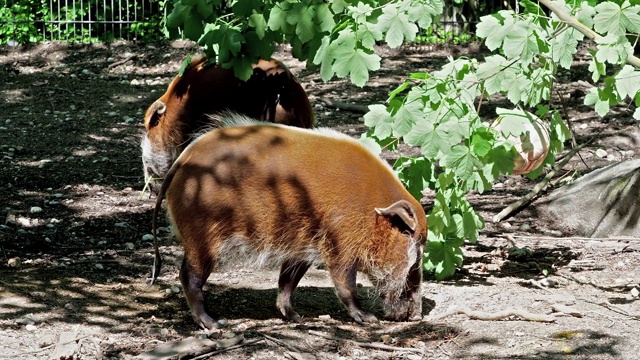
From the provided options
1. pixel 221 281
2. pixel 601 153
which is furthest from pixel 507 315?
pixel 601 153

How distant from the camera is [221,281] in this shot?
6.16 meters

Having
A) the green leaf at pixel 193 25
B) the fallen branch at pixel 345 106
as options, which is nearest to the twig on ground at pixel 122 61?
→ the fallen branch at pixel 345 106

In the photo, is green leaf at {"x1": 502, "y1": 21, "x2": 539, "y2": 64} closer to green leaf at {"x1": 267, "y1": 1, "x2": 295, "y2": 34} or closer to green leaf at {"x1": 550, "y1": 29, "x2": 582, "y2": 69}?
green leaf at {"x1": 550, "y1": 29, "x2": 582, "y2": 69}

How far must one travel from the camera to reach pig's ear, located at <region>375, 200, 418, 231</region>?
17.1 feet

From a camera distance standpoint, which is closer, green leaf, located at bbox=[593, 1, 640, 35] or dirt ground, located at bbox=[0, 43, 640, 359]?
dirt ground, located at bbox=[0, 43, 640, 359]

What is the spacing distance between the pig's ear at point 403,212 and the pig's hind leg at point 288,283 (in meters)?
0.52

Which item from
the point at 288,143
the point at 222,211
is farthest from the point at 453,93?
the point at 222,211

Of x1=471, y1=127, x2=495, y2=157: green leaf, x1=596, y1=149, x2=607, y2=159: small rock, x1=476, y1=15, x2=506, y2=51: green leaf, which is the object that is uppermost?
x1=476, y1=15, x2=506, y2=51: green leaf

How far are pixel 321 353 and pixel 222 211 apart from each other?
0.91m

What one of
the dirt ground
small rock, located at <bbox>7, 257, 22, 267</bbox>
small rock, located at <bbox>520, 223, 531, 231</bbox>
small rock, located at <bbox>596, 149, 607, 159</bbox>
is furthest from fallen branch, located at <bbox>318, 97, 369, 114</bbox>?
small rock, located at <bbox>7, 257, 22, 267</bbox>

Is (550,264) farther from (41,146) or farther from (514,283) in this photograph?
(41,146)

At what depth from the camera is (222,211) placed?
5.12 m

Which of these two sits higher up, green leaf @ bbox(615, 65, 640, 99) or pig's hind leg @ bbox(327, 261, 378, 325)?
green leaf @ bbox(615, 65, 640, 99)

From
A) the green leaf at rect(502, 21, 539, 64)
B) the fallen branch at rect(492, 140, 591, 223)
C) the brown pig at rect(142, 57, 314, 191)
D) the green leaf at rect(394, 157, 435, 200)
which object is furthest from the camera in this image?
the fallen branch at rect(492, 140, 591, 223)
